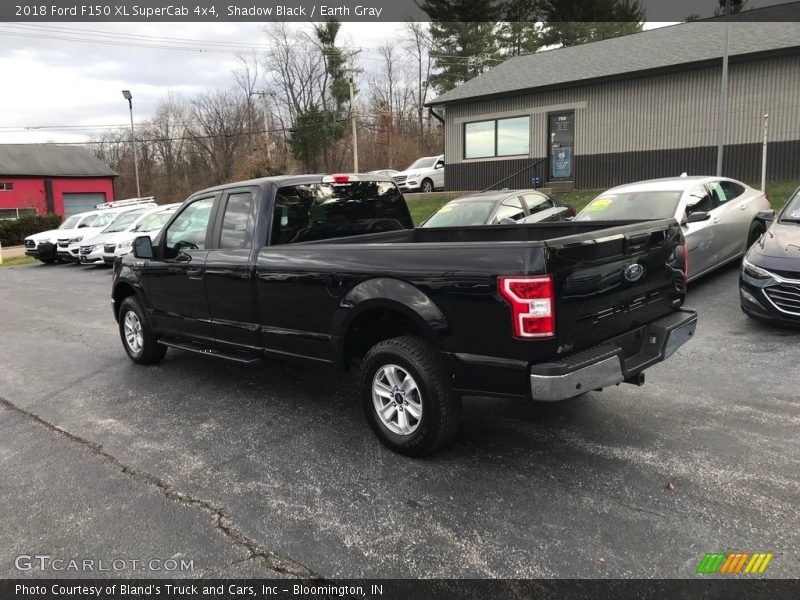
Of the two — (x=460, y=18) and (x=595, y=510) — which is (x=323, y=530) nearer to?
(x=595, y=510)

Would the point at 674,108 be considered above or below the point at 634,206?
above

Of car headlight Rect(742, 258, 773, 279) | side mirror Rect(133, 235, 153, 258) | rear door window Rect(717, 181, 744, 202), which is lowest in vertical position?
car headlight Rect(742, 258, 773, 279)

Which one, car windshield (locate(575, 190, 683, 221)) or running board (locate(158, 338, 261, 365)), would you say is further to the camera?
car windshield (locate(575, 190, 683, 221))

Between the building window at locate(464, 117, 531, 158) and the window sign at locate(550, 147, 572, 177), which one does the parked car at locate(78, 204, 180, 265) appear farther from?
the window sign at locate(550, 147, 572, 177)

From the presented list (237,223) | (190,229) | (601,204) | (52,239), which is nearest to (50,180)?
(52,239)

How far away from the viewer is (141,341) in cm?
665

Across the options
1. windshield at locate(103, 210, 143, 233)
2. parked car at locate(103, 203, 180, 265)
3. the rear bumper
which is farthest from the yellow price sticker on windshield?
windshield at locate(103, 210, 143, 233)

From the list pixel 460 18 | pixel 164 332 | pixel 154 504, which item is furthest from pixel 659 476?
pixel 460 18

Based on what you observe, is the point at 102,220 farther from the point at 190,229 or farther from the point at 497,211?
the point at 190,229

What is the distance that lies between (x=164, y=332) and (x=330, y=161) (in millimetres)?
44815

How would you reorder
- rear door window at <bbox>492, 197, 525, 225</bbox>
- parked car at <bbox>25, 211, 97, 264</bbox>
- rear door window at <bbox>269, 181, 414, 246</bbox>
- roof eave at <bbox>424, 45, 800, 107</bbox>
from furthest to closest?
parked car at <bbox>25, 211, 97, 264</bbox> → roof eave at <bbox>424, 45, 800, 107</bbox> → rear door window at <bbox>492, 197, 525, 225</bbox> → rear door window at <bbox>269, 181, 414, 246</bbox>

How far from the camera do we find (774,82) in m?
16.3

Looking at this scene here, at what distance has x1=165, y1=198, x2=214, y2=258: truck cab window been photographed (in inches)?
224

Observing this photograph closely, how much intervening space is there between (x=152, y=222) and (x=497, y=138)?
1174cm
